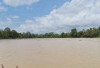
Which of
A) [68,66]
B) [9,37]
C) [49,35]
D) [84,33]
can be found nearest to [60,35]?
[49,35]

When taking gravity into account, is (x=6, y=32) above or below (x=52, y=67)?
above

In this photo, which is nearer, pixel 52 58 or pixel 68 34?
pixel 52 58

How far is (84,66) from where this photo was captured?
6.58 meters

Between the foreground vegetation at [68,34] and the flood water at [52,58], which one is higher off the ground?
the foreground vegetation at [68,34]

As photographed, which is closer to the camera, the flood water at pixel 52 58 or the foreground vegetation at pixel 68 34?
the flood water at pixel 52 58

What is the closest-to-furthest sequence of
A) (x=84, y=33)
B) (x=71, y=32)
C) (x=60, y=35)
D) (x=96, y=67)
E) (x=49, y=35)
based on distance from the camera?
(x=96, y=67) → (x=84, y=33) → (x=71, y=32) → (x=60, y=35) → (x=49, y=35)

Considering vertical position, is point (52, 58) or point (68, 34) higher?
point (68, 34)

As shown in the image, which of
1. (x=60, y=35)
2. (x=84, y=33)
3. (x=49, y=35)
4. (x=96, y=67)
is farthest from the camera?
(x=49, y=35)

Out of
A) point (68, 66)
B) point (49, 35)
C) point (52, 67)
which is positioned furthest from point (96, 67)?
point (49, 35)

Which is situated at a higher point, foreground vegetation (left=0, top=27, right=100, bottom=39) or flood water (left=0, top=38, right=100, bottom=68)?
foreground vegetation (left=0, top=27, right=100, bottom=39)

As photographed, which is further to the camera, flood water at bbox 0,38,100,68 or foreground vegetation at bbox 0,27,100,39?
foreground vegetation at bbox 0,27,100,39

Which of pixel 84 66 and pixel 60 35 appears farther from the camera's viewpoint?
pixel 60 35

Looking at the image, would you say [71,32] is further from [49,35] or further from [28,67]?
[28,67]

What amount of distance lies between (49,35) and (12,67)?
68.1 meters
